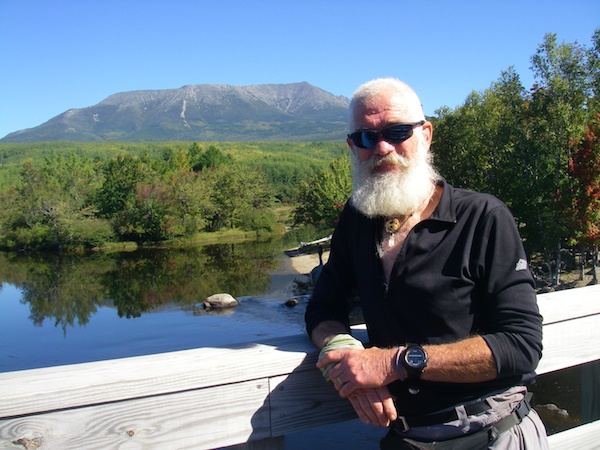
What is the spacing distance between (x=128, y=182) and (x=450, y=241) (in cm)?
6687

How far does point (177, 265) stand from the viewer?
153 feet

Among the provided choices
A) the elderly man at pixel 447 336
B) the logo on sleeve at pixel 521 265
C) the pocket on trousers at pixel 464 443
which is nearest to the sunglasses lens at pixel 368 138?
the elderly man at pixel 447 336

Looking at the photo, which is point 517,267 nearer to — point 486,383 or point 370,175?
point 486,383

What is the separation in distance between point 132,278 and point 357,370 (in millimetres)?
41009

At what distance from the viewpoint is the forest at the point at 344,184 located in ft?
80.7

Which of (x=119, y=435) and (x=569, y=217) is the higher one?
(x=119, y=435)

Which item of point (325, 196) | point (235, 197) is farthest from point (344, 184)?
point (235, 197)

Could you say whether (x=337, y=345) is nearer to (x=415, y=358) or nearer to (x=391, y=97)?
(x=415, y=358)

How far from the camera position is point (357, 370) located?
1.63m

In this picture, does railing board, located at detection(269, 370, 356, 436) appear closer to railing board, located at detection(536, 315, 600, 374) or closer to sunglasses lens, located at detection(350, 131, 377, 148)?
railing board, located at detection(536, 315, 600, 374)

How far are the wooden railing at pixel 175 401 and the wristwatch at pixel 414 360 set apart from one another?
0.84ft

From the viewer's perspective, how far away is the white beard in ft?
6.41

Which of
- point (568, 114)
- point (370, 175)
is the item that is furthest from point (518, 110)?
point (370, 175)

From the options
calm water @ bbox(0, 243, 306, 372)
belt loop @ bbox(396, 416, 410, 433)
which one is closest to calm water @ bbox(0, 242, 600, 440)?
calm water @ bbox(0, 243, 306, 372)
